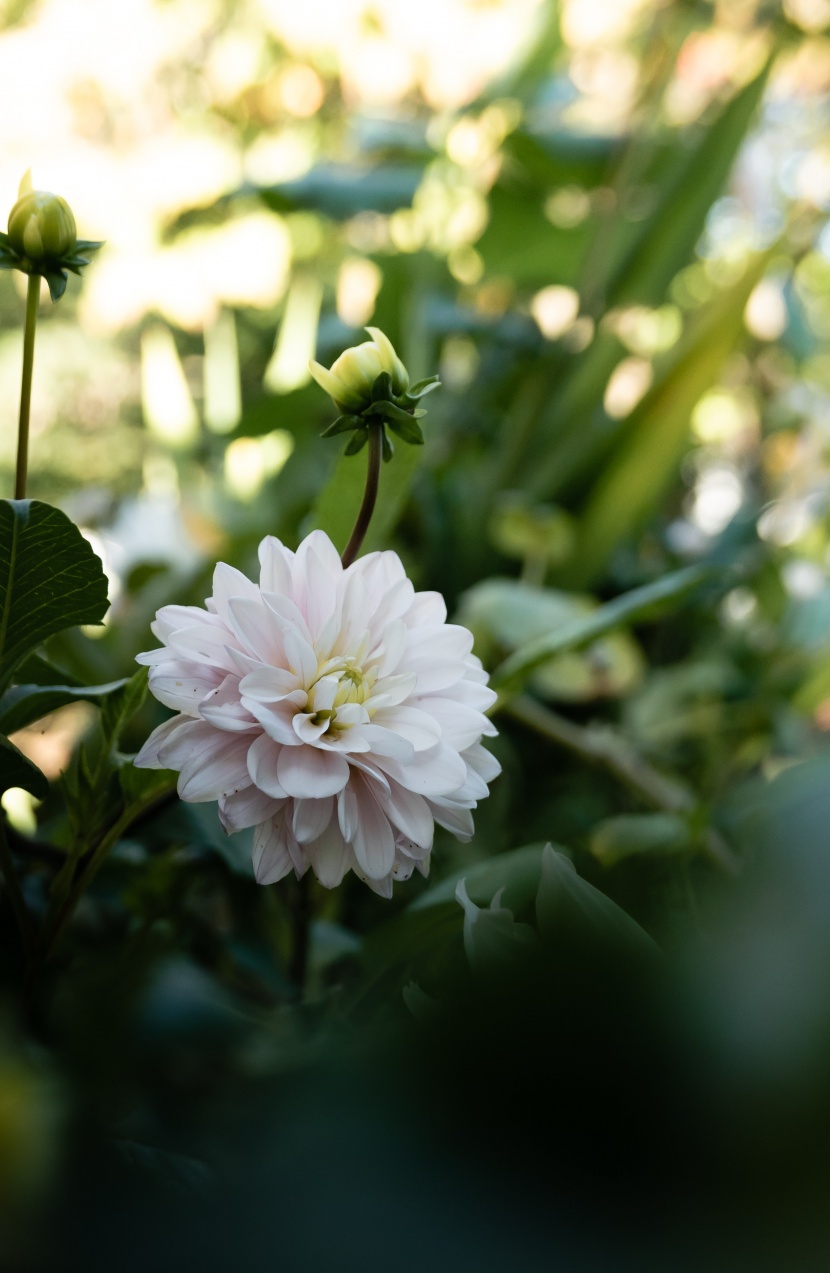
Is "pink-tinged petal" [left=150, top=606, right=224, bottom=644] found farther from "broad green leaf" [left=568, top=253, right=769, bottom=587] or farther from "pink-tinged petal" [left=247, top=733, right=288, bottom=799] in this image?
"broad green leaf" [left=568, top=253, right=769, bottom=587]

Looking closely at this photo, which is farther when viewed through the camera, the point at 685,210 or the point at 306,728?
the point at 685,210

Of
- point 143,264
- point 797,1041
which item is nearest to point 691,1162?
point 797,1041

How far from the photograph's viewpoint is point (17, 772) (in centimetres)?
13

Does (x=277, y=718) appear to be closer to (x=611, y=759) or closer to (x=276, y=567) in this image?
(x=276, y=567)

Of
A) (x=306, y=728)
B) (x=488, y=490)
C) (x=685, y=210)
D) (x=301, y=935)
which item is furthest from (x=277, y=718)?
(x=685, y=210)

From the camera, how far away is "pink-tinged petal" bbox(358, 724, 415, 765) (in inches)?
4.4

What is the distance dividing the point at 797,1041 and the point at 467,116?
25.2 inches

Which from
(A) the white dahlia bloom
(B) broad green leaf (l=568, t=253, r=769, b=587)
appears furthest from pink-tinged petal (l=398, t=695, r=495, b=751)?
(B) broad green leaf (l=568, t=253, r=769, b=587)

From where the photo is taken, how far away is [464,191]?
0.60m

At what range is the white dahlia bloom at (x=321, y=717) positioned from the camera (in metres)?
0.12

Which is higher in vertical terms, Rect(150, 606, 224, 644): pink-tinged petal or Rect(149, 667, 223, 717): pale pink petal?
Rect(150, 606, 224, 644): pink-tinged petal

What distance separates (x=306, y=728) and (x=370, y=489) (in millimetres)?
43

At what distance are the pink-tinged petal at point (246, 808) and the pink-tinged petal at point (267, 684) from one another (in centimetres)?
1

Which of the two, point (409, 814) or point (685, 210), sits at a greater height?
point (685, 210)
